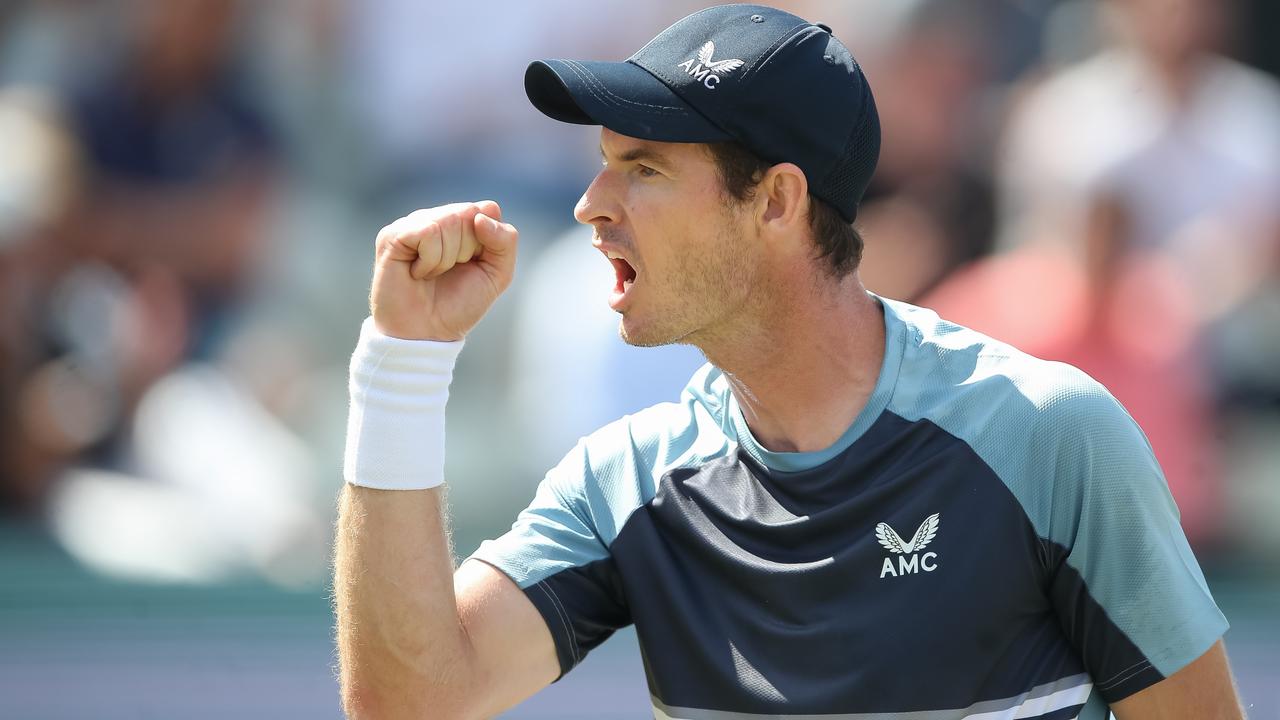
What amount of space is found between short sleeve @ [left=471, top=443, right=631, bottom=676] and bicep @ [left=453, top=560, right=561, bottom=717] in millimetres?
17

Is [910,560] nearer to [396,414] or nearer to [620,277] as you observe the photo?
[620,277]

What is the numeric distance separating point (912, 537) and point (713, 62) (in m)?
0.78

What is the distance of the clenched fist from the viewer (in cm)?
231

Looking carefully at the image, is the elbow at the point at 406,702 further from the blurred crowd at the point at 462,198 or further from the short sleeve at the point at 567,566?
the blurred crowd at the point at 462,198

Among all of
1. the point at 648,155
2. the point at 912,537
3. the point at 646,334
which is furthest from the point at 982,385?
the point at 648,155

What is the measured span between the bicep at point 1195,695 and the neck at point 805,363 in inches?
22.9

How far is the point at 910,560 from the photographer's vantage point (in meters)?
2.25

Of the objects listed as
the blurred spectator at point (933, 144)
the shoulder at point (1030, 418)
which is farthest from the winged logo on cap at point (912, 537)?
the blurred spectator at point (933, 144)

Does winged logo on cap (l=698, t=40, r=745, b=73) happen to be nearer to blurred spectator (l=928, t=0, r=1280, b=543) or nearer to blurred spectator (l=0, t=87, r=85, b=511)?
blurred spectator (l=928, t=0, r=1280, b=543)

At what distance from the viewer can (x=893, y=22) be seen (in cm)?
477

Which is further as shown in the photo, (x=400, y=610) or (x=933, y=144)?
(x=933, y=144)

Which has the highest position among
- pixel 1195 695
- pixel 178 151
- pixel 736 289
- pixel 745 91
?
pixel 178 151

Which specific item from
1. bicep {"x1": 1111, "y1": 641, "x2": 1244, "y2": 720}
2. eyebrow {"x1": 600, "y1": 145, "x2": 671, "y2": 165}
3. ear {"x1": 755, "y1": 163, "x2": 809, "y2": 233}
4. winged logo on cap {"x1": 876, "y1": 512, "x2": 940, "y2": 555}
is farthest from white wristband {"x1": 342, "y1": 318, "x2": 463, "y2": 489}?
bicep {"x1": 1111, "y1": 641, "x2": 1244, "y2": 720}

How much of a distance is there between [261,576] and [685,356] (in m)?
1.38
